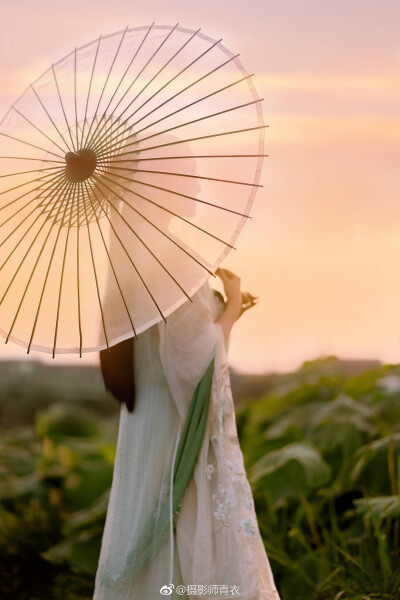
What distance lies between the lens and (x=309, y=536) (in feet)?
16.2

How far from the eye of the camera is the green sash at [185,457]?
3.41 meters

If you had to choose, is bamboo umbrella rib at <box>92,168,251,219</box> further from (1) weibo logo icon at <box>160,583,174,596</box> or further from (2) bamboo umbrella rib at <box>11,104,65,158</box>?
(1) weibo logo icon at <box>160,583,174,596</box>

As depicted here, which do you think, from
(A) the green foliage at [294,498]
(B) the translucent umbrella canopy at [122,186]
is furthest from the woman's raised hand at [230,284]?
(A) the green foliage at [294,498]

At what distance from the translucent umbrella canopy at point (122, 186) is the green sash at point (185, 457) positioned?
0.33 metres

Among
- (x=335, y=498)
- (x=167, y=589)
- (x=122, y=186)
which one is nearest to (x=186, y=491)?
(x=167, y=589)

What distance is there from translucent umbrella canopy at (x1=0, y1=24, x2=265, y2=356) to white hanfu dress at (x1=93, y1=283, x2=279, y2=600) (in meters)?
0.21

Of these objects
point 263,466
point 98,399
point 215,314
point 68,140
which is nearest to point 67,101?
point 68,140

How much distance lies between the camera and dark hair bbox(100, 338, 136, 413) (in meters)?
3.53

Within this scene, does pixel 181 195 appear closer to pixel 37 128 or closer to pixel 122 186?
pixel 122 186

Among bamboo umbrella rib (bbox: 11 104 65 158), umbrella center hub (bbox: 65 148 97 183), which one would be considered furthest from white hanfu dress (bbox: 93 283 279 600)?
bamboo umbrella rib (bbox: 11 104 65 158)

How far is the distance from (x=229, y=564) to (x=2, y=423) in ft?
26.5

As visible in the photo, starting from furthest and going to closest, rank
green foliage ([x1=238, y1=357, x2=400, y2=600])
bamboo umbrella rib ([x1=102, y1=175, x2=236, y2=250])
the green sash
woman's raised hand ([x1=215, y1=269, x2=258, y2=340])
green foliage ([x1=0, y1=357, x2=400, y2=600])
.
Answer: green foliage ([x1=0, y1=357, x2=400, y2=600]) < green foliage ([x1=238, y1=357, x2=400, y2=600]) < woman's raised hand ([x1=215, y1=269, x2=258, y2=340]) < the green sash < bamboo umbrella rib ([x1=102, y1=175, x2=236, y2=250])

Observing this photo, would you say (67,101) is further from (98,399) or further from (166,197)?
(98,399)

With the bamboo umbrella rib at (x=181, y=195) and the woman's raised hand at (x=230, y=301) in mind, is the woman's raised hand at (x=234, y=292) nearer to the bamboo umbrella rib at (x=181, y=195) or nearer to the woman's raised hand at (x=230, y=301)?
the woman's raised hand at (x=230, y=301)
